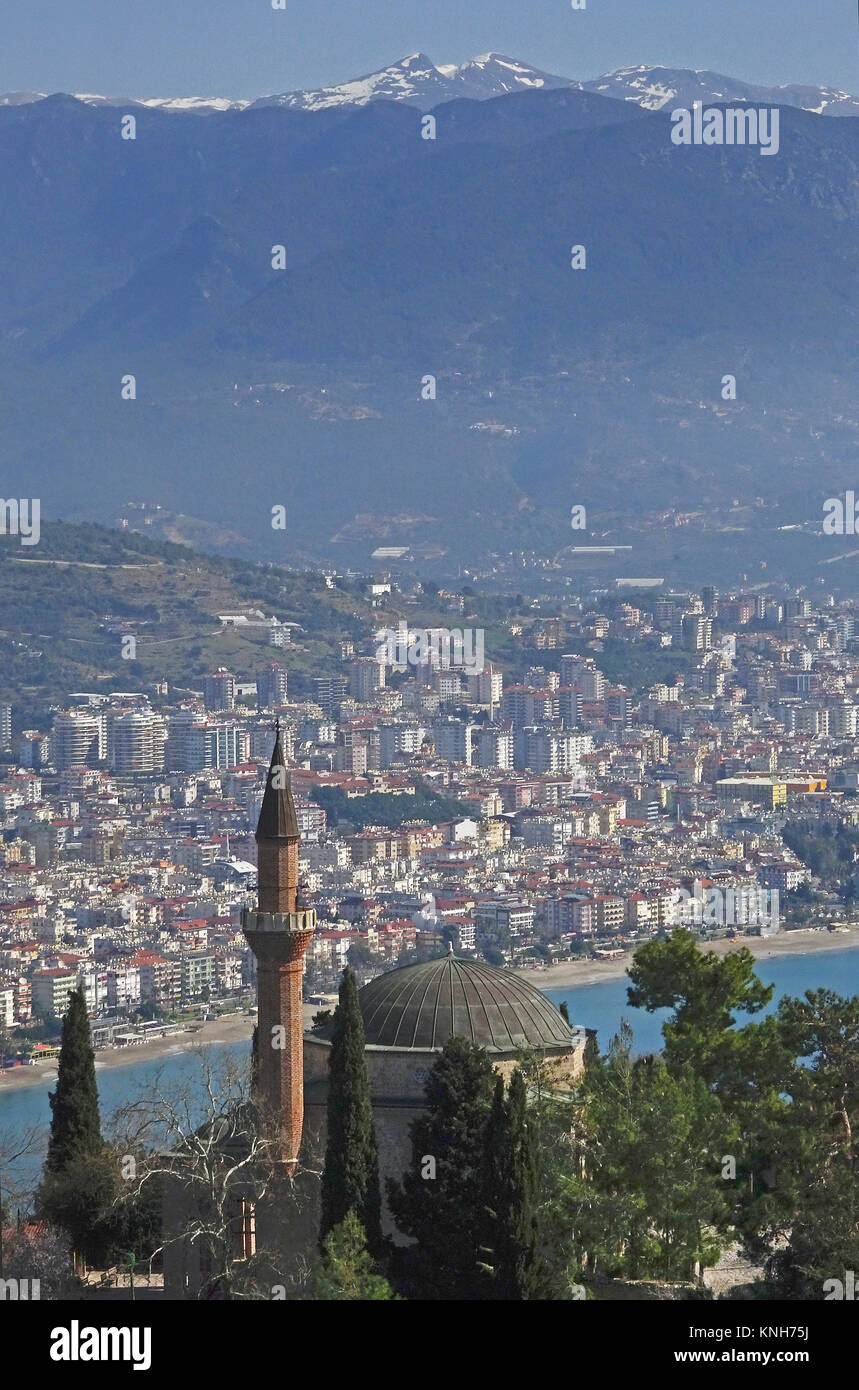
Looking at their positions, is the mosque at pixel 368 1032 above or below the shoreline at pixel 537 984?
above

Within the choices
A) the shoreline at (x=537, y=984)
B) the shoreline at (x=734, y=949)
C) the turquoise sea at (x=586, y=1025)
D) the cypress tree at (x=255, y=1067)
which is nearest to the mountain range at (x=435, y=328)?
the shoreline at (x=734, y=949)

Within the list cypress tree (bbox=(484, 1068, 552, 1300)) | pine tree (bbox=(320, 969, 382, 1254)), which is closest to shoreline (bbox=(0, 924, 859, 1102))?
pine tree (bbox=(320, 969, 382, 1254))

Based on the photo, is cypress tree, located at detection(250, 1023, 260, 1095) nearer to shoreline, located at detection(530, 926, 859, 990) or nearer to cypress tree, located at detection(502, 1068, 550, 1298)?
cypress tree, located at detection(502, 1068, 550, 1298)

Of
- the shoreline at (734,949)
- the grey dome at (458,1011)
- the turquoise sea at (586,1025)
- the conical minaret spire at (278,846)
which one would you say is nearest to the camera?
the grey dome at (458,1011)

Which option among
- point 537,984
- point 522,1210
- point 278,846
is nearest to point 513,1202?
point 522,1210

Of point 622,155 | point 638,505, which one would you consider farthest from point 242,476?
point 622,155

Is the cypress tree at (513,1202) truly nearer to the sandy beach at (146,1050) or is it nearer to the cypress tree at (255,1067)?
the cypress tree at (255,1067)
